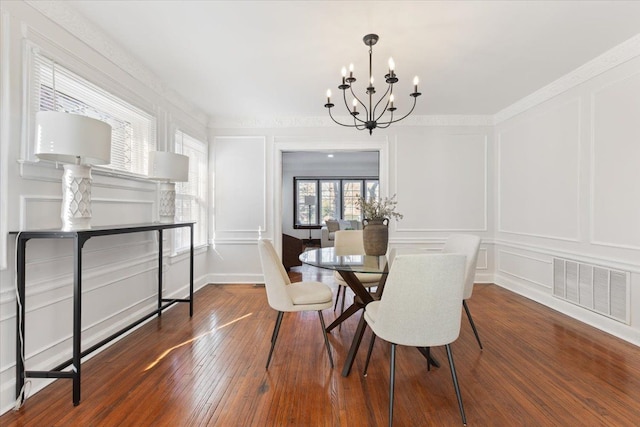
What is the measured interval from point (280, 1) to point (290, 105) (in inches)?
86.1

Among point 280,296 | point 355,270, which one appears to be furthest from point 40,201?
point 355,270

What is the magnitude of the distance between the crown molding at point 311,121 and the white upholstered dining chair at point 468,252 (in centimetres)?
250

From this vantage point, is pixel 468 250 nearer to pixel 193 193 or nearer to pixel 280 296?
pixel 280 296

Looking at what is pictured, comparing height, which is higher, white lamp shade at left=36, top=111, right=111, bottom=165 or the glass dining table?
white lamp shade at left=36, top=111, right=111, bottom=165

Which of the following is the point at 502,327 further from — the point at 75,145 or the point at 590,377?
the point at 75,145

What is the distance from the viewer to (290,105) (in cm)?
433

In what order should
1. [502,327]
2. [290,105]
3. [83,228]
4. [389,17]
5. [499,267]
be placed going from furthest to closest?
[499,267], [290,105], [502,327], [389,17], [83,228]

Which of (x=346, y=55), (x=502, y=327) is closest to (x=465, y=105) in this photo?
(x=346, y=55)

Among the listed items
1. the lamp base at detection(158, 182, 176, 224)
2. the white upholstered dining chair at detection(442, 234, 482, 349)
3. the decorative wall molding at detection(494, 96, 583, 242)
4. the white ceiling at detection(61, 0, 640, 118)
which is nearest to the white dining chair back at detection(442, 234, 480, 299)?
the white upholstered dining chair at detection(442, 234, 482, 349)

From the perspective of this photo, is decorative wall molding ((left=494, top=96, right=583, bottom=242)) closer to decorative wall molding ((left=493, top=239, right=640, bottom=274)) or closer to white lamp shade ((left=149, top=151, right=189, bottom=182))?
decorative wall molding ((left=493, top=239, right=640, bottom=274))

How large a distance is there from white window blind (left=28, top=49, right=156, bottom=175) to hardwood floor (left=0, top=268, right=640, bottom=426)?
5.48ft

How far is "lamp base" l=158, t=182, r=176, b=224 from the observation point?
3.15 meters

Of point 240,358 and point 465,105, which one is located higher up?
point 465,105

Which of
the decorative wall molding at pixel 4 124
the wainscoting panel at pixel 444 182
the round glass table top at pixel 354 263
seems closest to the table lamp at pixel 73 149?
the decorative wall molding at pixel 4 124
